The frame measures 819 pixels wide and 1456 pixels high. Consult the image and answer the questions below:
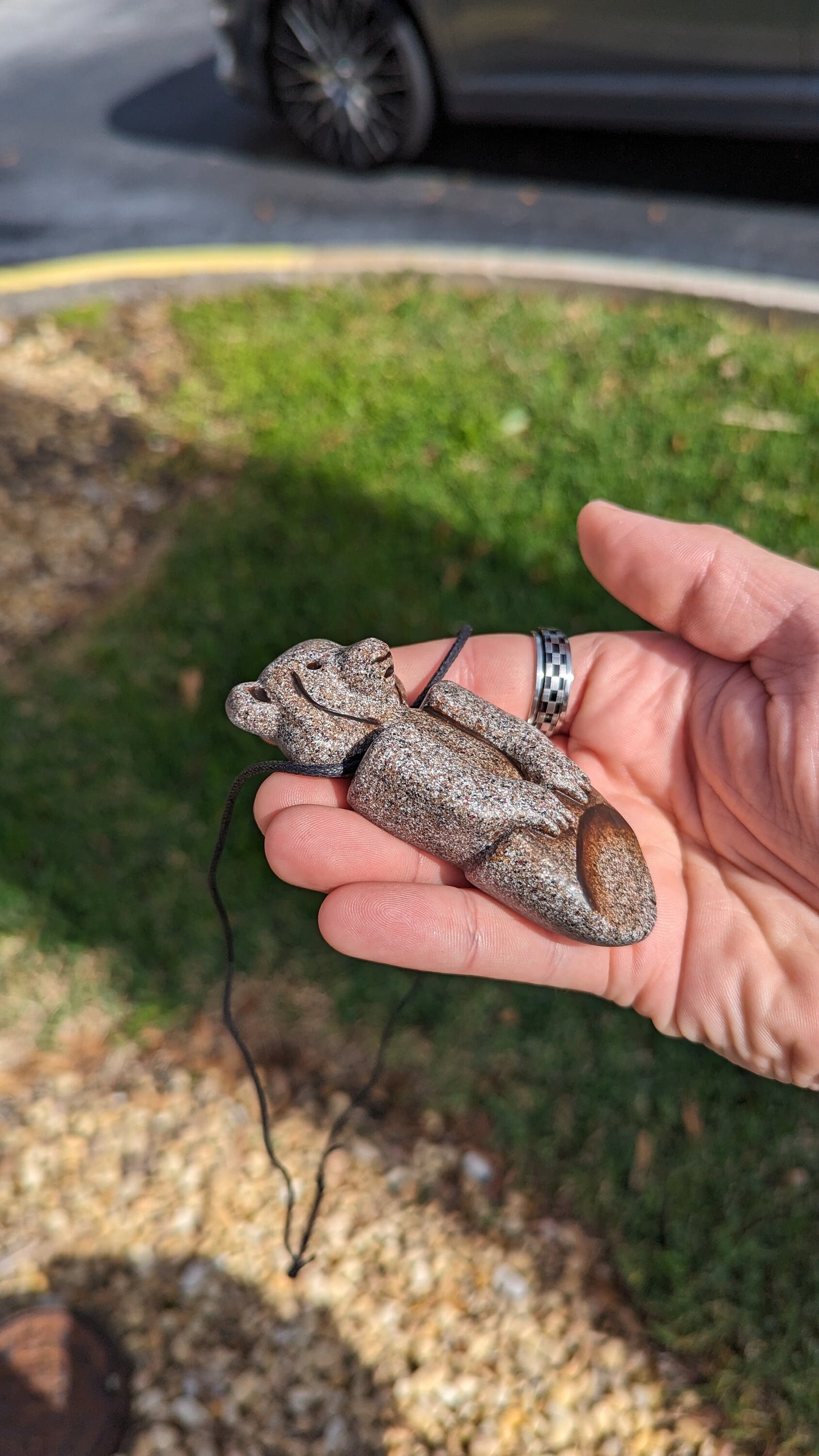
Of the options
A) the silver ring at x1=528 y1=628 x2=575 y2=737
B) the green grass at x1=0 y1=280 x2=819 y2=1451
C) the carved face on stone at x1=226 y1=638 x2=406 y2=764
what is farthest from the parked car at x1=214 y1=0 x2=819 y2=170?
the carved face on stone at x1=226 y1=638 x2=406 y2=764

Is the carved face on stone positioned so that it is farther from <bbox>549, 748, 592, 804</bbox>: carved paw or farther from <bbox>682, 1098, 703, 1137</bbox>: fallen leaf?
<bbox>682, 1098, 703, 1137</bbox>: fallen leaf

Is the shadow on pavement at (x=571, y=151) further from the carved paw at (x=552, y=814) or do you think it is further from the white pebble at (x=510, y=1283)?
the white pebble at (x=510, y=1283)

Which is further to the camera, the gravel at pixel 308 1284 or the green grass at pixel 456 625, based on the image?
the green grass at pixel 456 625

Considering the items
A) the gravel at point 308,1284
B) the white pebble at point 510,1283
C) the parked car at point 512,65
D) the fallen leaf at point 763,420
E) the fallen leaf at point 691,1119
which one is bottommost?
the gravel at point 308,1284

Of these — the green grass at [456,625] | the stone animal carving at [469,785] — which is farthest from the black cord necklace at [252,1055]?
the green grass at [456,625]

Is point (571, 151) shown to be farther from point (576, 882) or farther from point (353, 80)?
point (576, 882)

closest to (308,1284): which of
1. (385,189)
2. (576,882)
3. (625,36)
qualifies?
(576,882)

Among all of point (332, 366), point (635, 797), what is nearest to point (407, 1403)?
point (635, 797)
